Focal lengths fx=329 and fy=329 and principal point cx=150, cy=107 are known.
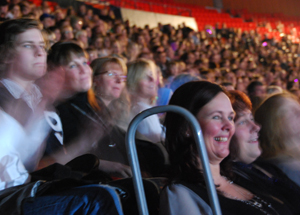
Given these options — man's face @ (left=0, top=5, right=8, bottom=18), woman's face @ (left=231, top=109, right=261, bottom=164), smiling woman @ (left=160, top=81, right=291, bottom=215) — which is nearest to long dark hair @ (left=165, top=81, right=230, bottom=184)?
smiling woman @ (left=160, top=81, right=291, bottom=215)

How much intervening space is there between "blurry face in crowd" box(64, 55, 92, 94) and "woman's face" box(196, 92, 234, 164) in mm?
777

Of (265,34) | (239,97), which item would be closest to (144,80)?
(239,97)

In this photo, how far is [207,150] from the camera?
1.16 metres

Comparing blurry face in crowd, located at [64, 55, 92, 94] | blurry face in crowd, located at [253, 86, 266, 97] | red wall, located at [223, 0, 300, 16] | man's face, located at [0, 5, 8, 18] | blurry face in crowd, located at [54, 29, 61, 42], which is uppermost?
red wall, located at [223, 0, 300, 16]

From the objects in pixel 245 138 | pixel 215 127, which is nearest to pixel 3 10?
pixel 245 138

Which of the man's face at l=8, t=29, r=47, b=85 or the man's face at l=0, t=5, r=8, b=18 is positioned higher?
the man's face at l=0, t=5, r=8, b=18

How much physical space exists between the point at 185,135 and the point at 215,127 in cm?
11

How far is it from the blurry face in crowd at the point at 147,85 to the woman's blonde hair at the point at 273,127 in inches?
28.8

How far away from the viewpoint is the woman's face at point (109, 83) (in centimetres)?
190

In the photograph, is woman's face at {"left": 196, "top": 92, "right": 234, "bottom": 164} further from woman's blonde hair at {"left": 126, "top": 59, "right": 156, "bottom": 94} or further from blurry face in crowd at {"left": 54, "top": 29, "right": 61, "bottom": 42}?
blurry face in crowd at {"left": 54, "top": 29, "right": 61, "bottom": 42}

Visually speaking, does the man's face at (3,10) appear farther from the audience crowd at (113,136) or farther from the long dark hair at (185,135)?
the long dark hair at (185,135)

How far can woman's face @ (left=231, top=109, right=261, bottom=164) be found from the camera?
1.49 m

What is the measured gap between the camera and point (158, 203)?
3.62 ft

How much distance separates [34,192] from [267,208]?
0.78 metres
